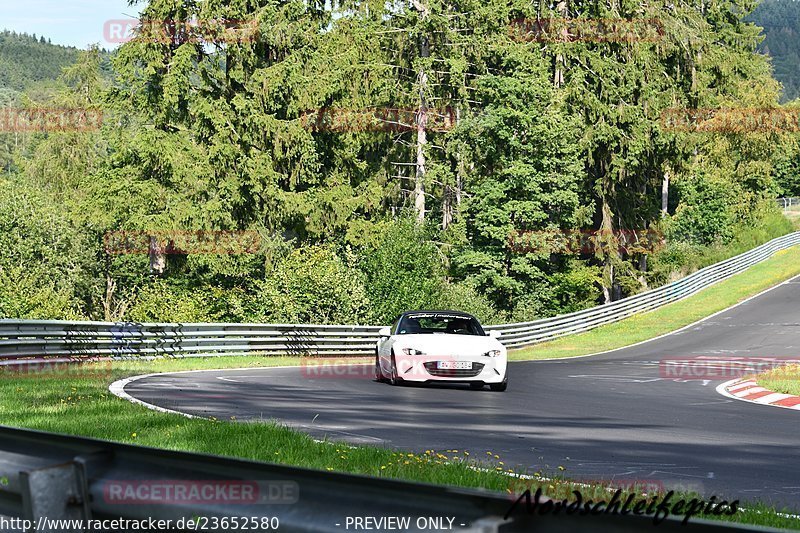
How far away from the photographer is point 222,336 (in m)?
30.0

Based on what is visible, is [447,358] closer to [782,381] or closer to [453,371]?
[453,371]

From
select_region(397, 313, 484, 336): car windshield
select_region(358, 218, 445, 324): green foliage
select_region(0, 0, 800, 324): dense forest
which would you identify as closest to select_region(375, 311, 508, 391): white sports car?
select_region(397, 313, 484, 336): car windshield

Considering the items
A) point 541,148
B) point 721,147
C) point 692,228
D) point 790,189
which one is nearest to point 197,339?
point 541,148

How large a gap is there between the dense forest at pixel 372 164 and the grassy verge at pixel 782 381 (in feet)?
63.0

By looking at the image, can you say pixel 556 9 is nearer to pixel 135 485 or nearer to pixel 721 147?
pixel 721 147

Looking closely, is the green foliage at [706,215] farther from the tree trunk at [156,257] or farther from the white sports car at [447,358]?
the white sports car at [447,358]

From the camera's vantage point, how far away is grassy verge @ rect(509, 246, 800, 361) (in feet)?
134

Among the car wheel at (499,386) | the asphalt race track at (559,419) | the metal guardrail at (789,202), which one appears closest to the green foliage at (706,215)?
the metal guardrail at (789,202)

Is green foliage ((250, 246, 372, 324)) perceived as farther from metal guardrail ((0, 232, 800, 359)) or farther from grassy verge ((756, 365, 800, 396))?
grassy verge ((756, 365, 800, 396))

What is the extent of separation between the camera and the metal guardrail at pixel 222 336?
73.0 feet

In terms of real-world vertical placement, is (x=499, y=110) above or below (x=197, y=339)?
above

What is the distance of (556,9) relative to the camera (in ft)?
185

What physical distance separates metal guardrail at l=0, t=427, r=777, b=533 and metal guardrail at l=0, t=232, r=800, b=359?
18.4 meters

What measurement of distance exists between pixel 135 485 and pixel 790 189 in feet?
440
